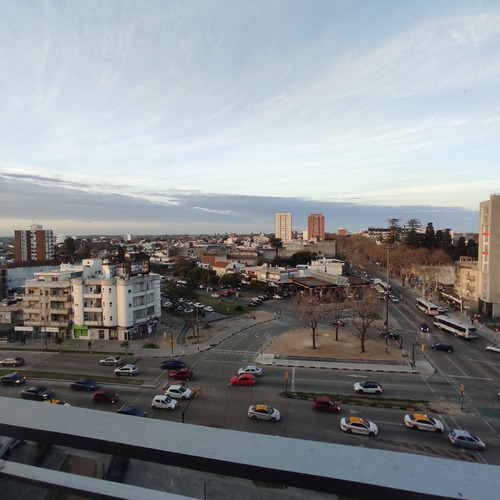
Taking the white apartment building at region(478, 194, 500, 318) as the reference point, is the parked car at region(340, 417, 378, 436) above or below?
below

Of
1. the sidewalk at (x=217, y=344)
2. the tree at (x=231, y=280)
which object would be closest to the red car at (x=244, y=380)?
the sidewalk at (x=217, y=344)

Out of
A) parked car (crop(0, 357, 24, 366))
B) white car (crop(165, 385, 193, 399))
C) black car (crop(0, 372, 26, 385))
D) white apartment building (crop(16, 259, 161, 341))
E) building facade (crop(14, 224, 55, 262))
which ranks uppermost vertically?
building facade (crop(14, 224, 55, 262))

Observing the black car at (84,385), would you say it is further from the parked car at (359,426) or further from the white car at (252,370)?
the parked car at (359,426)

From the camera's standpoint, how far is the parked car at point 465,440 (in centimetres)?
1251

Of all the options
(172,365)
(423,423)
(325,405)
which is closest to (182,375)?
(172,365)

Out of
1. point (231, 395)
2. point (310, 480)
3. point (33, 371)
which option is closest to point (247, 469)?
point (310, 480)

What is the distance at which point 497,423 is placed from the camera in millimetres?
14477

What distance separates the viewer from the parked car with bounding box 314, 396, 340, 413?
50.2 ft

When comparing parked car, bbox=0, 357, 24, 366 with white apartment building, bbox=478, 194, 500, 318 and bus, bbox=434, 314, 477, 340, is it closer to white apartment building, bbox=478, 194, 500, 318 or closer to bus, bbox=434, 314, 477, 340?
bus, bbox=434, 314, 477, 340

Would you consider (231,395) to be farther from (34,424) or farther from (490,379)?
(34,424)

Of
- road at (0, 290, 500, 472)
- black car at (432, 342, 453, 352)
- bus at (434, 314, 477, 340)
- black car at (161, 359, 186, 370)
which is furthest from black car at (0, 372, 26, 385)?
bus at (434, 314, 477, 340)

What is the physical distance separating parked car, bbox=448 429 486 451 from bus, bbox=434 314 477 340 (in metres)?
16.3

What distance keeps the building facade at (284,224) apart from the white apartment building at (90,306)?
154 metres

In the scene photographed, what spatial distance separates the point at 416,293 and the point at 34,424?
53566 mm
